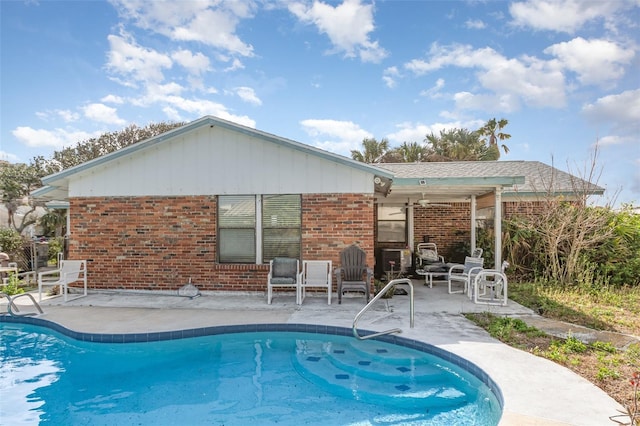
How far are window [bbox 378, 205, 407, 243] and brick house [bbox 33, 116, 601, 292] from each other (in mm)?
4119

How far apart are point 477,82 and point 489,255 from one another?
720 cm

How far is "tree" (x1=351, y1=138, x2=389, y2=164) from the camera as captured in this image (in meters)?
28.9

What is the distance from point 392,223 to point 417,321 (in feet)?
22.2

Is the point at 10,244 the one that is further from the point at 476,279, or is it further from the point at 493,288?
the point at 493,288

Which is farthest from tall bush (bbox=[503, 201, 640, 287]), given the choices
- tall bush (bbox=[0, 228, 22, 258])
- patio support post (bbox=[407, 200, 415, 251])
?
tall bush (bbox=[0, 228, 22, 258])

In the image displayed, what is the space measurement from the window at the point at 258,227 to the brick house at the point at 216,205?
23 millimetres

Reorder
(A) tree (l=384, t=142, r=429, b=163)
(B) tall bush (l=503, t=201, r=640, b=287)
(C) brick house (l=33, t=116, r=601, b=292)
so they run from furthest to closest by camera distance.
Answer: (A) tree (l=384, t=142, r=429, b=163) → (B) tall bush (l=503, t=201, r=640, b=287) → (C) brick house (l=33, t=116, r=601, b=292)

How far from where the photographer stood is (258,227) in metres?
8.66

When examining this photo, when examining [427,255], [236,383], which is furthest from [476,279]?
[236,383]

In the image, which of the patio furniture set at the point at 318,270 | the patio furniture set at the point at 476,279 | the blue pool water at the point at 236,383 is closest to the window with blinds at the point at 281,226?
the patio furniture set at the point at 318,270

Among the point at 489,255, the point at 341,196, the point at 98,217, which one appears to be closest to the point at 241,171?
the point at 341,196

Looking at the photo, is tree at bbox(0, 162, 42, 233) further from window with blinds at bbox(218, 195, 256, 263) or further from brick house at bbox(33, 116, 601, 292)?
window with blinds at bbox(218, 195, 256, 263)

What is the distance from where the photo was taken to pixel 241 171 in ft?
28.2

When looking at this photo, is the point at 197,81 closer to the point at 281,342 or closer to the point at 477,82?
the point at 477,82
